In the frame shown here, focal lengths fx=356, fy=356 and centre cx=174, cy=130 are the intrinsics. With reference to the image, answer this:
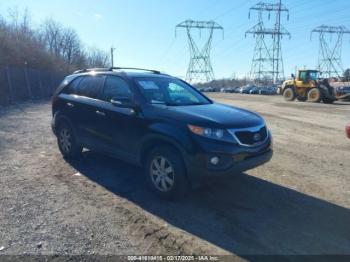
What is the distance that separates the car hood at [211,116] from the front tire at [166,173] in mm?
483

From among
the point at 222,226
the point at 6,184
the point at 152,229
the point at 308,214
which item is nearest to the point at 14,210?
the point at 6,184

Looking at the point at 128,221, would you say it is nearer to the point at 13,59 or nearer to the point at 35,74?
the point at 35,74

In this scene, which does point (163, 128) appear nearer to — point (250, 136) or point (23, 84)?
point (250, 136)

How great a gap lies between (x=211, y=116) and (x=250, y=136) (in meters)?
0.61

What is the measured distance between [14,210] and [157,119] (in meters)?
2.26

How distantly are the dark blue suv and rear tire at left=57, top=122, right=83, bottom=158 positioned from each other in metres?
0.04

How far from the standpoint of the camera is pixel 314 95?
28750 mm

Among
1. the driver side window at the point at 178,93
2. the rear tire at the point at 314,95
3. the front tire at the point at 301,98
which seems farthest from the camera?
the front tire at the point at 301,98

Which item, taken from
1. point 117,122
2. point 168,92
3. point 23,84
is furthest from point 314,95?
point 117,122

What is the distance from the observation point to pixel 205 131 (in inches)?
183

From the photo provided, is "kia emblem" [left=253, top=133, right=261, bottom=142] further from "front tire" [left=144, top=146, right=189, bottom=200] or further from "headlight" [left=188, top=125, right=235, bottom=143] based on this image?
"front tire" [left=144, top=146, right=189, bottom=200]

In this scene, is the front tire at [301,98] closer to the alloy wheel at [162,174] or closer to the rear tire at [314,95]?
the rear tire at [314,95]

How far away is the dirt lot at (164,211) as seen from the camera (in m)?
3.84

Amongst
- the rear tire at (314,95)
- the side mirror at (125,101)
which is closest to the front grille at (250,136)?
the side mirror at (125,101)
